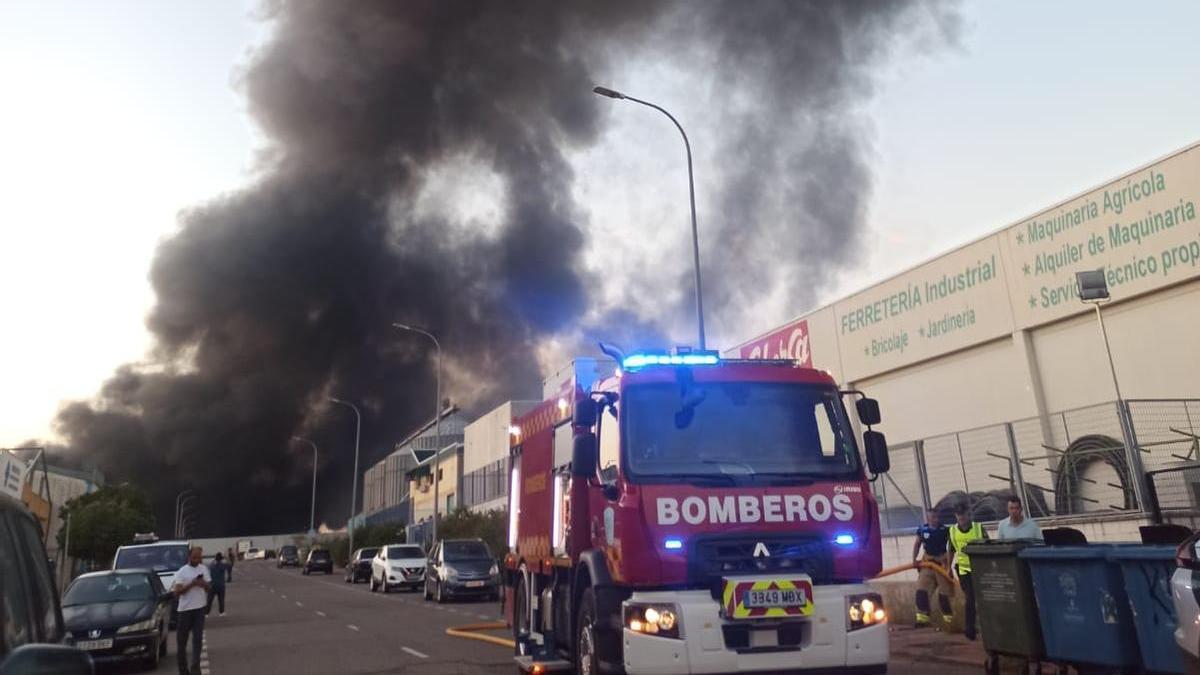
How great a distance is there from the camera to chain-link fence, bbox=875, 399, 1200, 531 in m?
11.4

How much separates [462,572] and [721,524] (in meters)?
18.7

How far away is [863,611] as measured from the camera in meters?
6.52

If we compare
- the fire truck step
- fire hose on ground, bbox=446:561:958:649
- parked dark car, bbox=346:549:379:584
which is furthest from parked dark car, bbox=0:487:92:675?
parked dark car, bbox=346:549:379:584

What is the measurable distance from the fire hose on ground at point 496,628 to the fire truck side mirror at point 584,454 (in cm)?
556

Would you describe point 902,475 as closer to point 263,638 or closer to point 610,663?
point 610,663

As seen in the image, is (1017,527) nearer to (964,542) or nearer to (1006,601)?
(1006,601)

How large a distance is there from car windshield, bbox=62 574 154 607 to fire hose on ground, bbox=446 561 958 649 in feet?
15.6

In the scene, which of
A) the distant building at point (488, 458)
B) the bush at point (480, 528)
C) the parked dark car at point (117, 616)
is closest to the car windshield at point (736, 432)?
the parked dark car at point (117, 616)

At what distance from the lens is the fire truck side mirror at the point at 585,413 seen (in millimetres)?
7262

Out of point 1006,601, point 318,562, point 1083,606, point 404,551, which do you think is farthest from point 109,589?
point 318,562

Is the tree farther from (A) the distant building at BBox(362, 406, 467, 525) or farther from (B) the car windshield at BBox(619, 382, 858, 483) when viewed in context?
(B) the car windshield at BBox(619, 382, 858, 483)

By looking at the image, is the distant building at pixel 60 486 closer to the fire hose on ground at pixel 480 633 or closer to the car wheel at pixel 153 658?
the car wheel at pixel 153 658

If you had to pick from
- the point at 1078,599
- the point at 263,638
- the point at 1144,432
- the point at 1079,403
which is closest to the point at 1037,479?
the point at 1144,432

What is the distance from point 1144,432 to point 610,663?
30.6ft
